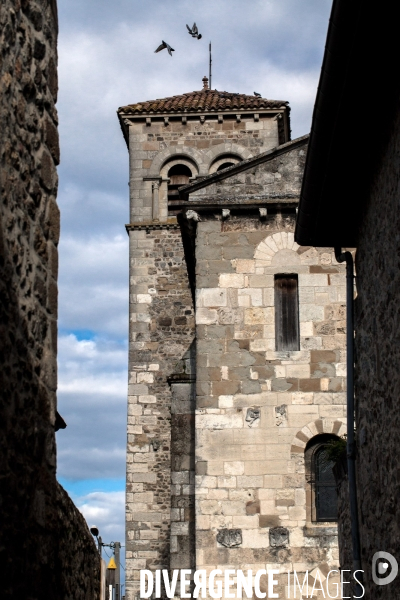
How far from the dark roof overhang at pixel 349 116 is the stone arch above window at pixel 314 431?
5.60 m

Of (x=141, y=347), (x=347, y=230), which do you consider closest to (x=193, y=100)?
(x=141, y=347)

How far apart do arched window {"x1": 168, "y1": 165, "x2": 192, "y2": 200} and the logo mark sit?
18963 mm

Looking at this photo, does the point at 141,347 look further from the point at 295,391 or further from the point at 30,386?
the point at 30,386

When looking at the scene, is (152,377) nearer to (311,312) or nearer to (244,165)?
(244,165)

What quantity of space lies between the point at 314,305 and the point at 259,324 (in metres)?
0.89

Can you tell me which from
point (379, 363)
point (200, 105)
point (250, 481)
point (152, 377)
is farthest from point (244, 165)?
point (200, 105)

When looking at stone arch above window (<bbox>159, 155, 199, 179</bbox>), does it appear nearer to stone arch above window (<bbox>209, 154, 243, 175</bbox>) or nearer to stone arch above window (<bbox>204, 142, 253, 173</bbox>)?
stone arch above window (<bbox>204, 142, 253, 173</bbox>)

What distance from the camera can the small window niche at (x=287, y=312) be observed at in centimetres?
1505

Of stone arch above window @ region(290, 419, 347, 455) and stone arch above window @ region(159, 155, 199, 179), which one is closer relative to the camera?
stone arch above window @ region(290, 419, 347, 455)

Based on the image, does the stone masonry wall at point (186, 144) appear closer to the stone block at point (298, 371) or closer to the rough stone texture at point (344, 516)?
the stone block at point (298, 371)

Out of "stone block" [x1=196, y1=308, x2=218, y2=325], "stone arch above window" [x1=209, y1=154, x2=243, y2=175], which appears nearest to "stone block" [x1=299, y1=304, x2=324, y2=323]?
"stone block" [x1=196, y1=308, x2=218, y2=325]

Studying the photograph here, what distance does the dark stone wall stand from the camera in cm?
744

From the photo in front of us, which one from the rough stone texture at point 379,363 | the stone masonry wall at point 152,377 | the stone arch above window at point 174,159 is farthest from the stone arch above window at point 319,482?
the stone arch above window at point 174,159

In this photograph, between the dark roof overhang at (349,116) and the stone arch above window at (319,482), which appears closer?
the dark roof overhang at (349,116)
